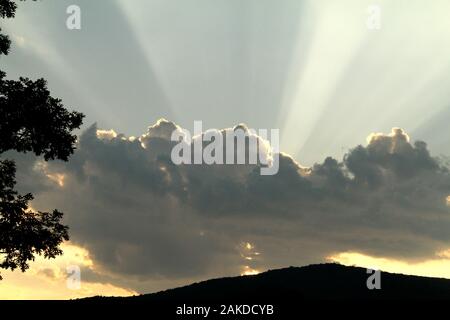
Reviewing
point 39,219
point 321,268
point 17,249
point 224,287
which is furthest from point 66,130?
point 321,268

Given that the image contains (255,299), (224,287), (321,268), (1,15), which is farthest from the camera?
(321,268)

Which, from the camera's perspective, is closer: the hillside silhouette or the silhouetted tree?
the silhouetted tree

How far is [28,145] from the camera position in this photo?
2405 centimetres

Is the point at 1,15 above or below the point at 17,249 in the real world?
above

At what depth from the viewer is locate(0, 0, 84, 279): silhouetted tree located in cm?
2375

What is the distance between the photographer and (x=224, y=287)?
207 feet

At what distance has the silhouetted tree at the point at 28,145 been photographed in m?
23.8

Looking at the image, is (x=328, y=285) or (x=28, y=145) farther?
(x=328, y=285)

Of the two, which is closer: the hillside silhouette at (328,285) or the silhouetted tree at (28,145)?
the silhouetted tree at (28,145)

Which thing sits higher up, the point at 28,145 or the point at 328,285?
the point at 28,145
